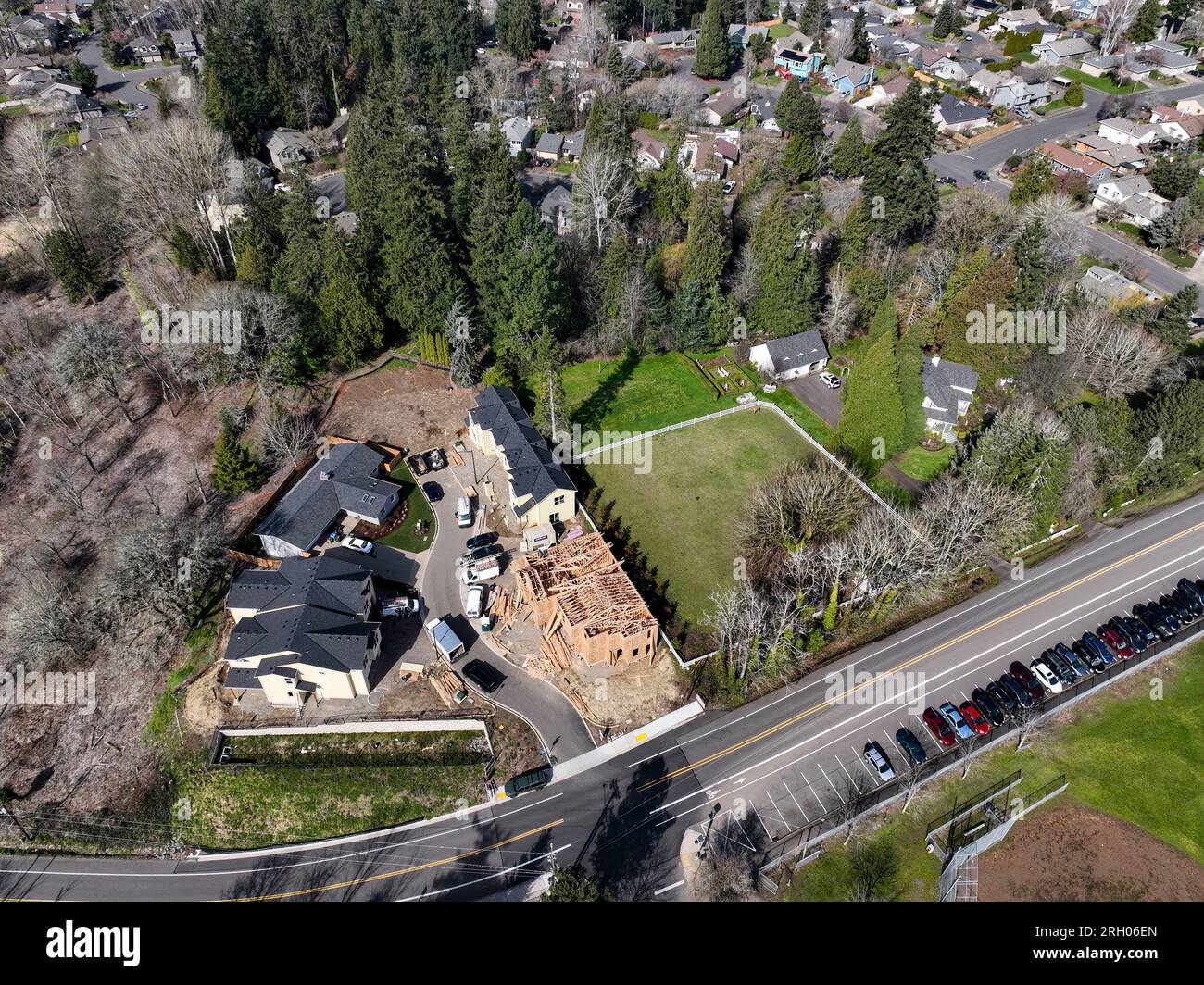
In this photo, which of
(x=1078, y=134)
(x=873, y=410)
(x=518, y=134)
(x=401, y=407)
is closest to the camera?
(x=873, y=410)

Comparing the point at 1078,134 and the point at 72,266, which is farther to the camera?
the point at 1078,134

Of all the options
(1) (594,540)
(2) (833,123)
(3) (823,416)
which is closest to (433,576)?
(1) (594,540)

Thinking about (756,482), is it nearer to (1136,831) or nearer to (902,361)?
(902,361)

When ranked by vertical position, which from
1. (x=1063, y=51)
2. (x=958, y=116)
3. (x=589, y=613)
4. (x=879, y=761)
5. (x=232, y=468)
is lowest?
(x=879, y=761)

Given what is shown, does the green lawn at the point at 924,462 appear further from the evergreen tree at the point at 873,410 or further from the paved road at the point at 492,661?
the paved road at the point at 492,661

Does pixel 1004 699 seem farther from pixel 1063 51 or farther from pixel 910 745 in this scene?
pixel 1063 51

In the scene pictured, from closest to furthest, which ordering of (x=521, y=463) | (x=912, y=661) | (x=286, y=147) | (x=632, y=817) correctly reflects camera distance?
(x=632, y=817) → (x=912, y=661) → (x=521, y=463) → (x=286, y=147)

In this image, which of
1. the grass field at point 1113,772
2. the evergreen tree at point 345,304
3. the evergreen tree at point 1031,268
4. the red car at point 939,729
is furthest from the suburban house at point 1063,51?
the red car at point 939,729

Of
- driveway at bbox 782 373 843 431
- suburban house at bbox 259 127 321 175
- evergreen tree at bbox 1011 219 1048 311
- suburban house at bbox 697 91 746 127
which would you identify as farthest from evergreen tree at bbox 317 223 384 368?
suburban house at bbox 697 91 746 127

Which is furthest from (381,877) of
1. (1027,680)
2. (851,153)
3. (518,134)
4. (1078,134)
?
(1078,134)
